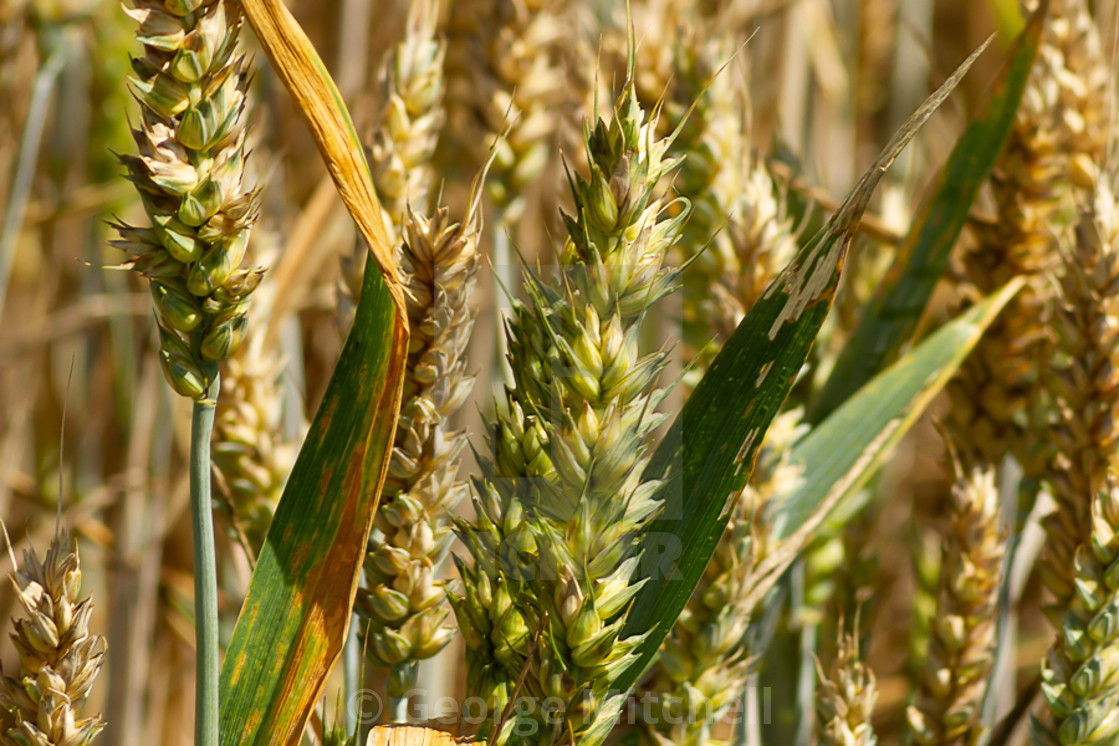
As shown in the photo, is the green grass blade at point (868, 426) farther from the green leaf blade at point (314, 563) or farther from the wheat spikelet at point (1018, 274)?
the green leaf blade at point (314, 563)

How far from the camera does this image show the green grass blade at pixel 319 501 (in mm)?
430

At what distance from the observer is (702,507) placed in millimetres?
477

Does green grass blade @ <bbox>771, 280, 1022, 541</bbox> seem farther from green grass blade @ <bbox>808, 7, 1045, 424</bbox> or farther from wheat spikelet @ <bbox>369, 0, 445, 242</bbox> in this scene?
wheat spikelet @ <bbox>369, 0, 445, 242</bbox>

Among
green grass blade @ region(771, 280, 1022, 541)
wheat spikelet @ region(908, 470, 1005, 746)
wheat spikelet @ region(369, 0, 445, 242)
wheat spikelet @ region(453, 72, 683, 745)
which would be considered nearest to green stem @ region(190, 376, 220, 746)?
wheat spikelet @ region(453, 72, 683, 745)

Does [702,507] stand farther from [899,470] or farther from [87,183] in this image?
[87,183]

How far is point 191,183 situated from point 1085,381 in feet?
1.92

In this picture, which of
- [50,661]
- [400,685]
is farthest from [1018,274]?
[50,661]

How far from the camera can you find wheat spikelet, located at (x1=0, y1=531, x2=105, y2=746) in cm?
39

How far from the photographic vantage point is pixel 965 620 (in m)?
0.66

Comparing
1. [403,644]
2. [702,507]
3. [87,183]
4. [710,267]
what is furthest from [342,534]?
[87,183]

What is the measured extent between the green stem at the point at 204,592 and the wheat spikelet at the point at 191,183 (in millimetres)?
27

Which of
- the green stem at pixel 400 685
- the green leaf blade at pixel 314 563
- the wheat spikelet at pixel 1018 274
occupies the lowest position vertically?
the green stem at pixel 400 685

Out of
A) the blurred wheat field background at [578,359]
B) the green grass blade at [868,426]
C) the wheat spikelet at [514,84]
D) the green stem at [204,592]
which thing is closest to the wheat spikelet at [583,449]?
the blurred wheat field background at [578,359]

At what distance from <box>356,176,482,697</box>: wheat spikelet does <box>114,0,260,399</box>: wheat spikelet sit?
8cm
